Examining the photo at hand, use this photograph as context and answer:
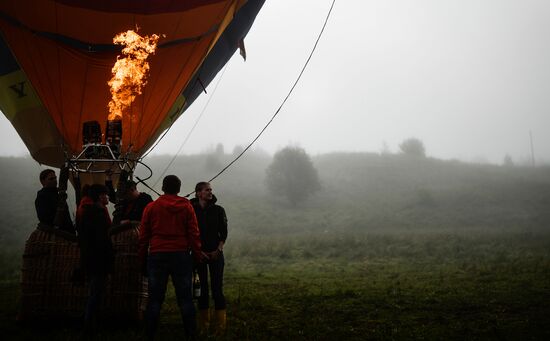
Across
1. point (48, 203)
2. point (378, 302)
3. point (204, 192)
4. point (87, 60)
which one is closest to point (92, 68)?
point (87, 60)

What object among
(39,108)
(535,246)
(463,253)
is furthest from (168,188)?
(535,246)

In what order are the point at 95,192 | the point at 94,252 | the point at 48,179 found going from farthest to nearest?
the point at 48,179, the point at 95,192, the point at 94,252

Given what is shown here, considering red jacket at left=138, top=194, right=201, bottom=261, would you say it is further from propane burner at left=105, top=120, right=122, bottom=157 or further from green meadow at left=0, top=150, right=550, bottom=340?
propane burner at left=105, top=120, right=122, bottom=157

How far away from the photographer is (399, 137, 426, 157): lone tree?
68.8m

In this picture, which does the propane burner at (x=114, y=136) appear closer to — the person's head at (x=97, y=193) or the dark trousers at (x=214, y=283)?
the person's head at (x=97, y=193)

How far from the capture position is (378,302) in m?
7.30

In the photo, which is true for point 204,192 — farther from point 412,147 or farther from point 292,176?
point 412,147

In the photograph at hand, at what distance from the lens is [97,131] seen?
6895 millimetres

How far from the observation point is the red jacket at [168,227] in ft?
14.1

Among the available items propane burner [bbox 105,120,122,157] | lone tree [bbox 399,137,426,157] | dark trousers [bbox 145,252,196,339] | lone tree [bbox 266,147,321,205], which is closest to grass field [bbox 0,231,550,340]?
dark trousers [bbox 145,252,196,339]

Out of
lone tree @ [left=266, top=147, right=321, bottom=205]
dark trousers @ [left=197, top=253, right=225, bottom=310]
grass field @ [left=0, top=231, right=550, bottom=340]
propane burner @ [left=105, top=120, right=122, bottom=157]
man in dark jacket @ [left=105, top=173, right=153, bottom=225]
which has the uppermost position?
lone tree @ [left=266, top=147, right=321, bottom=205]

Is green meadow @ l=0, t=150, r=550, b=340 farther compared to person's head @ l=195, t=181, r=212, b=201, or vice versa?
green meadow @ l=0, t=150, r=550, b=340

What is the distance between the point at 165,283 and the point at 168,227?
1.98 feet

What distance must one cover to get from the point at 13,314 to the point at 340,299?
18.2 ft
